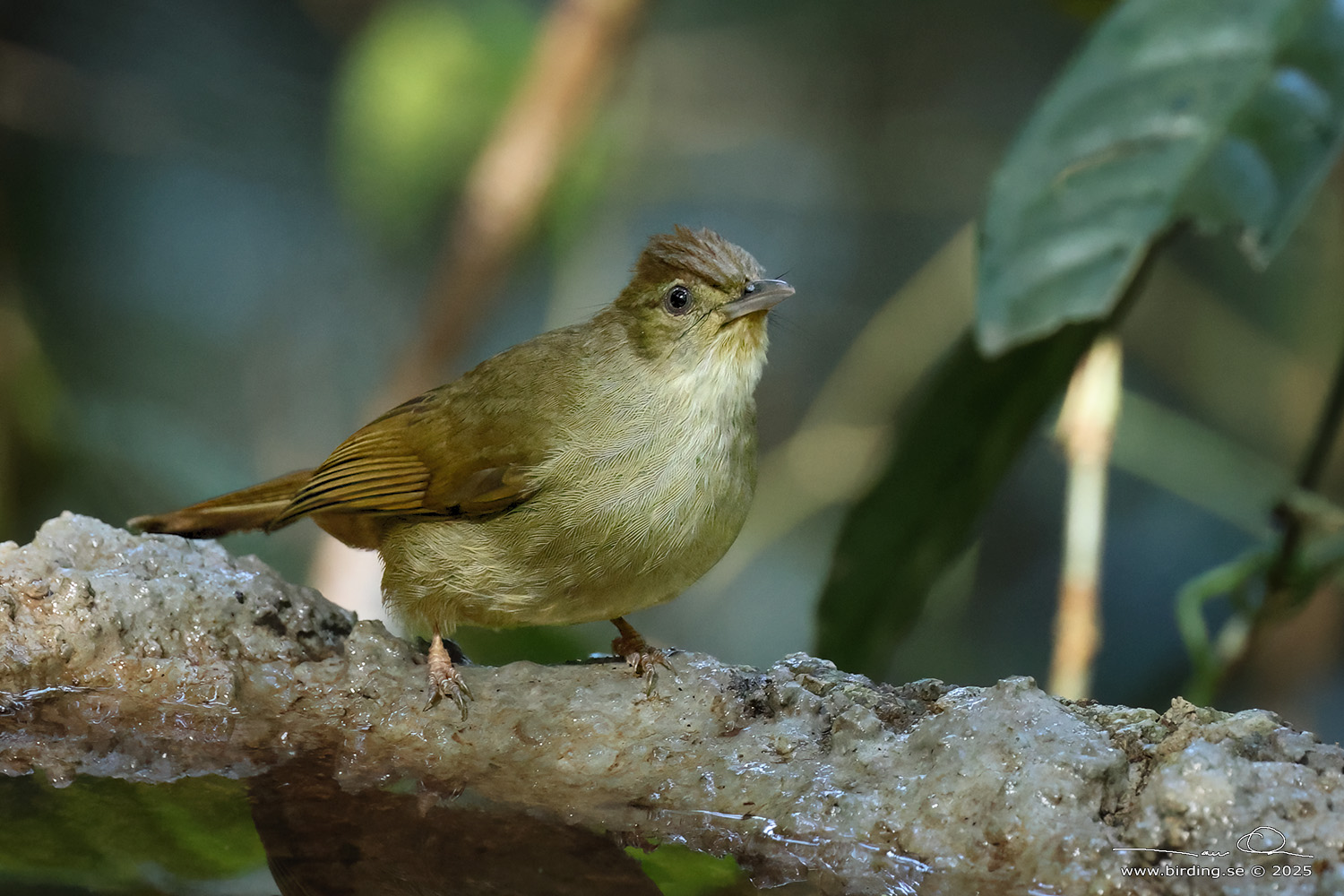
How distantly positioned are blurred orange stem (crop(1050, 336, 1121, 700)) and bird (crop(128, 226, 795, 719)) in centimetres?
145

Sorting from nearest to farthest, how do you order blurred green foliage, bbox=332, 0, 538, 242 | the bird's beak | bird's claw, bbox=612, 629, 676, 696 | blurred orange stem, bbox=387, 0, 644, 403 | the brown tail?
bird's claw, bbox=612, 629, 676, 696 → the bird's beak → the brown tail → blurred orange stem, bbox=387, 0, 644, 403 → blurred green foliage, bbox=332, 0, 538, 242

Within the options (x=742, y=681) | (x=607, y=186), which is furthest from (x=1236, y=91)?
(x=607, y=186)

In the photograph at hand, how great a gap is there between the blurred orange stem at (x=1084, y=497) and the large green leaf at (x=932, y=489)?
0.68m

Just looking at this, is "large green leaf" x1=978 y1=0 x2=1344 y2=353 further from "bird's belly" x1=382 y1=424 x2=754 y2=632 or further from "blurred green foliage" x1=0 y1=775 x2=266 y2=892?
"blurred green foliage" x1=0 y1=775 x2=266 y2=892

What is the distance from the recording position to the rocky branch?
2242mm

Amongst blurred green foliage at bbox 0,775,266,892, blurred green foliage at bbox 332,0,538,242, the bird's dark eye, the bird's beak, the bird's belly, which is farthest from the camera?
blurred green foliage at bbox 332,0,538,242

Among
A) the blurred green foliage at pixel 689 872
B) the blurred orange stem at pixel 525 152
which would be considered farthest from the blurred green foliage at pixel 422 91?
the blurred green foliage at pixel 689 872

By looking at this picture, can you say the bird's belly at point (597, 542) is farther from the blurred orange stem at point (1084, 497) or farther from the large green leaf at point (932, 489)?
the blurred orange stem at point (1084, 497)

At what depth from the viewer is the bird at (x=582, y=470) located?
3090mm

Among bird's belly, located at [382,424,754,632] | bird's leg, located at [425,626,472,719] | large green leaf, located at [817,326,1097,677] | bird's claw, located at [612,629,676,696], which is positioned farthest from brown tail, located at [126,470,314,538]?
large green leaf, located at [817,326,1097,677]

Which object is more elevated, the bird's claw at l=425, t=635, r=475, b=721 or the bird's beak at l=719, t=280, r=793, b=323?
the bird's beak at l=719, t=280, r=793, b=323

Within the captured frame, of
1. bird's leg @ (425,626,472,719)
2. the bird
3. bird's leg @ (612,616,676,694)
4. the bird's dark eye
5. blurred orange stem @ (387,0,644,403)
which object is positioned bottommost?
bird's leg @ (425,626,472,719)

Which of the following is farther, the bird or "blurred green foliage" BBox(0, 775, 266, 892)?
the bird

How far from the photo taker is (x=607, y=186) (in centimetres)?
790
